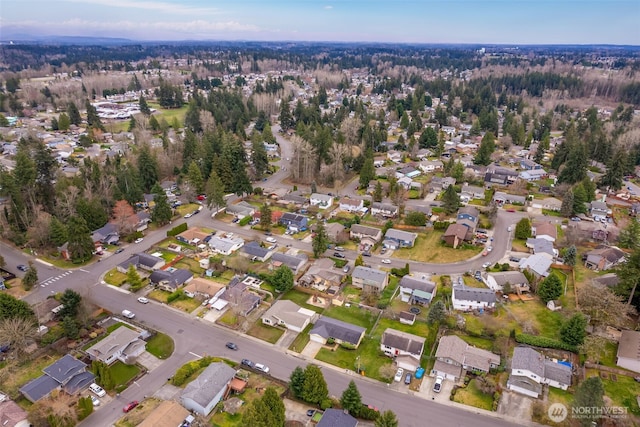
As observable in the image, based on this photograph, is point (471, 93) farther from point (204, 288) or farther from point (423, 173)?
point (204, 288)

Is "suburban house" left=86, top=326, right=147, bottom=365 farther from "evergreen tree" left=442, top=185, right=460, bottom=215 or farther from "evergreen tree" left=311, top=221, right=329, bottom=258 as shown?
"evergreen tree" left=442, top=185, right=460, bottom=215

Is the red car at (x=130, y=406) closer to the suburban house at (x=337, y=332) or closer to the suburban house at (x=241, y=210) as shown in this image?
the suburban house at (x=337, y=332)

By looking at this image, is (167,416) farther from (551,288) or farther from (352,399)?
(551,288)

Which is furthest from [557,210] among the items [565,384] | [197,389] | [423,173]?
[197,389]

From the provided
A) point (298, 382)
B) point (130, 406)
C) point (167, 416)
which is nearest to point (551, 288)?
point (298, 382)

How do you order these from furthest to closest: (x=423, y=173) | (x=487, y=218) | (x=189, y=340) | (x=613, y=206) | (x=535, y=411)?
(x=423, y=173) → (x=613, y=206) → (x=487, y=218) → (x=189, y=340) → (x=535, y=411)
